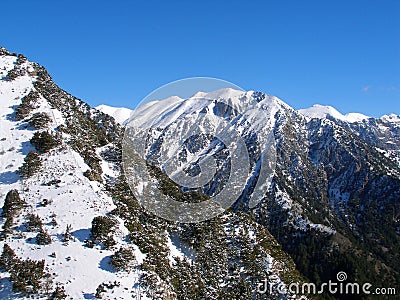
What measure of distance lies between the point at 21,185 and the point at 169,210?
2400 cm

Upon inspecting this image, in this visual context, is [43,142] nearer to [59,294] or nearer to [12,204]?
Result: [12,204]

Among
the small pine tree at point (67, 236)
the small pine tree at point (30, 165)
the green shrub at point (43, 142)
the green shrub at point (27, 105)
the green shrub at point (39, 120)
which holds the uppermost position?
the green shrub at point (27, 105)

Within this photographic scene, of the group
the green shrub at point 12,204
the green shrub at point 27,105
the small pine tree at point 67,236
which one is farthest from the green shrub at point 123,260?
the green shrub at point 27,105

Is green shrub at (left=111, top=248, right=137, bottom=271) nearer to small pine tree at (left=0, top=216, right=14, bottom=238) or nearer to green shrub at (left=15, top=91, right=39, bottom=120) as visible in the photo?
small pine tree at (left=0, top=216, right=14, bottom=238)

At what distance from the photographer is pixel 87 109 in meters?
110

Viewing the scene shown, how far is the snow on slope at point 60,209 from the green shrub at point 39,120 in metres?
0.95

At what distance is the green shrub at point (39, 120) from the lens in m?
61.7

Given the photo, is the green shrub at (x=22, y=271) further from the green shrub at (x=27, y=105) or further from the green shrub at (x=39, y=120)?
the green shrub at (x=27, y=105)

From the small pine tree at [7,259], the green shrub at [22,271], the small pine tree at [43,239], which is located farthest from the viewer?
the small pine tree at [43,239]

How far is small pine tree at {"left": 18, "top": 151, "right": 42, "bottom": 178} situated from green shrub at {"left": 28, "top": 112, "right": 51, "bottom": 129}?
8215 mm

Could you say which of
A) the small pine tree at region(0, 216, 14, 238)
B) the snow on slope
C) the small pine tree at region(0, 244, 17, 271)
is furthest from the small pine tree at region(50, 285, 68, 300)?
the small pine tree at region(0, 216, 14, 238)

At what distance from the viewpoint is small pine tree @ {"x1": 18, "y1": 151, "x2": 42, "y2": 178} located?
51719 millimetres

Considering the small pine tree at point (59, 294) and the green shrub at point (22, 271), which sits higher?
the green shrub at point (22, 271)

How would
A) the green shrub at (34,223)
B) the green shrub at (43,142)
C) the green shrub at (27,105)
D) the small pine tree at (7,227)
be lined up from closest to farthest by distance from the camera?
the small pine tree at (7,227), the green shrub at (34,223), the green shrub at (43,142), the green shrub at (27,105)
